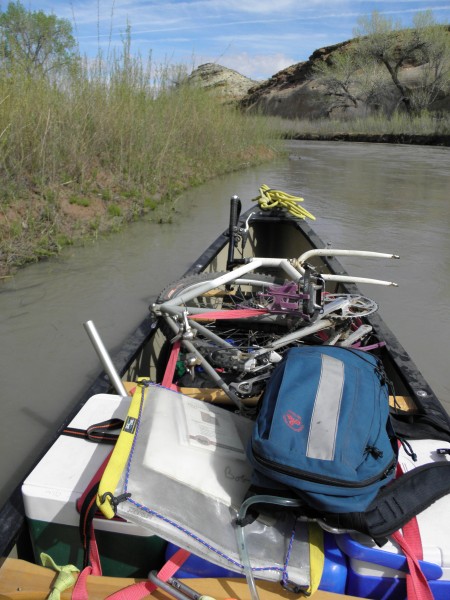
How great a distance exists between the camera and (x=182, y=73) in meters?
9.68

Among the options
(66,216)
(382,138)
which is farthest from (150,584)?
(382,138)

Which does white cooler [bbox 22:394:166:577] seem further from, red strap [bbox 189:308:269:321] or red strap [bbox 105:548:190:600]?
red strap [bbox 189:308:269:321]

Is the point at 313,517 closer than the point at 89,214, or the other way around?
the point at 313,517

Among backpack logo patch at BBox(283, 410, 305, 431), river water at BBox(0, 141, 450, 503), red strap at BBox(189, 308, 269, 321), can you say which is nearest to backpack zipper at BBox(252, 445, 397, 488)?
backpack logo patch at BBox(283, 410, 305, 431)

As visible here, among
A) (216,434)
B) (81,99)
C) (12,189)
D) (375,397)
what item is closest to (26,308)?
(12,189)

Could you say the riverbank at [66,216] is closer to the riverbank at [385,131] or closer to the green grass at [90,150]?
the green grass at [90,150]

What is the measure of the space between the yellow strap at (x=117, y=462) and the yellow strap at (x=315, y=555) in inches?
19.6

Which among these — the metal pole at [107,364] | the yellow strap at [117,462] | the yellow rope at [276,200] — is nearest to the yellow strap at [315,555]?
the yellow strap at [117,462]

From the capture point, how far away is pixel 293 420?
130 centimetres

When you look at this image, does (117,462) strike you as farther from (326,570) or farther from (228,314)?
(228,314)

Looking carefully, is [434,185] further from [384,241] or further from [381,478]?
[381,478]

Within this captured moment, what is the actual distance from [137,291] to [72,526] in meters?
3.31

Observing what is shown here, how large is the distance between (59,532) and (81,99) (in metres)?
6.34

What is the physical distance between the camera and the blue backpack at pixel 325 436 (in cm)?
118
